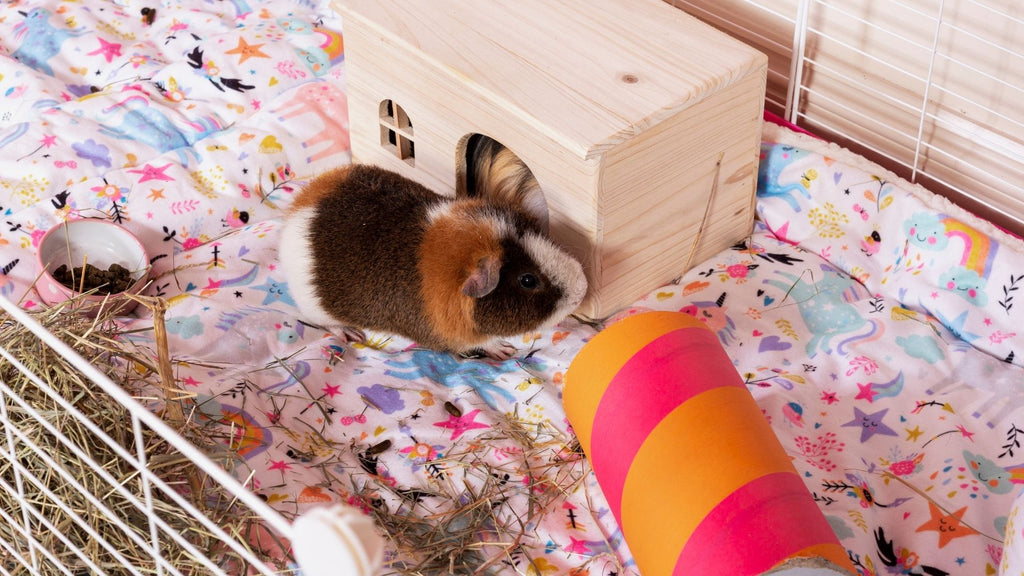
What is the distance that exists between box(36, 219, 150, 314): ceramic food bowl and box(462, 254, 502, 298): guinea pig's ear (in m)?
0.69

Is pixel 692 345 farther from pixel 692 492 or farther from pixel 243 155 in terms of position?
pixel 243 155

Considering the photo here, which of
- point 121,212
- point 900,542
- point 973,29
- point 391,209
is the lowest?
point 900,542

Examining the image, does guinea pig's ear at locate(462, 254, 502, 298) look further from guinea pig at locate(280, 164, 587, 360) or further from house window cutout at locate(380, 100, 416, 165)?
house window cutout at locate(380, 100, 416, 165)

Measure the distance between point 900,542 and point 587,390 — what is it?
1.75 ft

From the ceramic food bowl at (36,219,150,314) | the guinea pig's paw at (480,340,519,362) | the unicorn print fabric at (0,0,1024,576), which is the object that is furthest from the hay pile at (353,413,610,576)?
the ceramic food bowl at (36,219,150,314)

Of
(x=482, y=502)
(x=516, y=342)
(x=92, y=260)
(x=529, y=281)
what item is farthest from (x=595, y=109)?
(x=92, y=260)

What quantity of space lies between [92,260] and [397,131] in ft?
2.17

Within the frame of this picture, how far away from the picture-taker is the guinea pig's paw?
198 cm

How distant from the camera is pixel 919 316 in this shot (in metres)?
1.94

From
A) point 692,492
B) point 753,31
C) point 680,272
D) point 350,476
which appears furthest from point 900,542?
point 753,31

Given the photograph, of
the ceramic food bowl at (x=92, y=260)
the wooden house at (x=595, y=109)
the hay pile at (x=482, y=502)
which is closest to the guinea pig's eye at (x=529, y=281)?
the wooden house at (x=595, y=109)

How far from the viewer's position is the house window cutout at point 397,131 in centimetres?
215

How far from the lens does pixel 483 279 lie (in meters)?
1.75

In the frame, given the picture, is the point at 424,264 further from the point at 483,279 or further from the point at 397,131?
the point at 397,131
